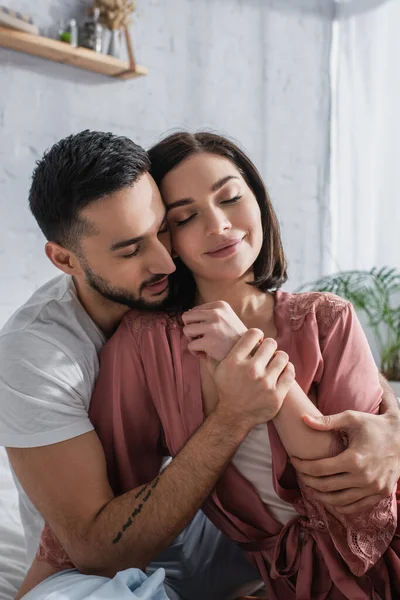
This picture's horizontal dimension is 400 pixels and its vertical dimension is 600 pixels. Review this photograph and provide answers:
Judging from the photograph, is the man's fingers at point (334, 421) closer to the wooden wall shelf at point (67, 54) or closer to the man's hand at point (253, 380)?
the man's hand at point (253, 380)

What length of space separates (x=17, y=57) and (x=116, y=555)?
6.80 ft

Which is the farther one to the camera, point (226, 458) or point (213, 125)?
point (213, 125)

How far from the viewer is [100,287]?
144 centimetres

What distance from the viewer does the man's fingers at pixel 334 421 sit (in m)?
1.16

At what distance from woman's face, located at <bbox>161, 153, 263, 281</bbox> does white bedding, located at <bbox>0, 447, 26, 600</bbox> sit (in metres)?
0.85

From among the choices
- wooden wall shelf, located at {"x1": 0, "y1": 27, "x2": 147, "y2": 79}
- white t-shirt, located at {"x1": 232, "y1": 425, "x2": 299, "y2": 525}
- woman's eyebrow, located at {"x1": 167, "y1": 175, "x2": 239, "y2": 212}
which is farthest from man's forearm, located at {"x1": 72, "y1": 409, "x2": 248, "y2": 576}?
wooden wall shelf, located at {"x1": 0, "y1": 27, "x2": 147, "y2": 79}

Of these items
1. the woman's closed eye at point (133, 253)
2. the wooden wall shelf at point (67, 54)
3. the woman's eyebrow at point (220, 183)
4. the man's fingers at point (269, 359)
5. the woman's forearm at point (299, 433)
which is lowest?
the woman's forearm at point (299, 433)

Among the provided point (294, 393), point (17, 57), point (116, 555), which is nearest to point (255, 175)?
point (294, 393)

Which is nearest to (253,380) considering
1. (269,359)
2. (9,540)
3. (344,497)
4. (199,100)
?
(269,359)

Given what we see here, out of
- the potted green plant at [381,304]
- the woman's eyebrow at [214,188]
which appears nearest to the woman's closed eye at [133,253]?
the woman's eyebrow at [214,188]

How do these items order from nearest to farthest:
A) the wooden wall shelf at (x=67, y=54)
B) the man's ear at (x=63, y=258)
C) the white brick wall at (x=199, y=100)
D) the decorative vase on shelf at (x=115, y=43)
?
the man's ear at (x=63, y=258) → the wooden wall shelf at (x=67, y=54) → the white brick wall at (x=199, y=100) → the decorative vase on shelf at (x=115, y=43)

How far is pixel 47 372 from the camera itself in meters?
1.29

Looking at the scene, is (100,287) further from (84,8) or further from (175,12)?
(175,12)

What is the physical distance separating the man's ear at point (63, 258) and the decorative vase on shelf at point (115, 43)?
5.20 ft
